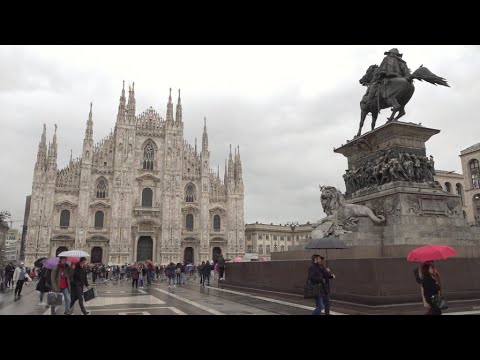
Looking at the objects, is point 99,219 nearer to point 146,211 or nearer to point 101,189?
point 101,189

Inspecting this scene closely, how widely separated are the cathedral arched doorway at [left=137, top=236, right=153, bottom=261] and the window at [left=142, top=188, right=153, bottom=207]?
4221 mm

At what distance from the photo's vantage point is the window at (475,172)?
4281 centimetres

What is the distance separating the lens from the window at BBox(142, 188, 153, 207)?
49469mm

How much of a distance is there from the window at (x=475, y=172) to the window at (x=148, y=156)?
38405 millimetres

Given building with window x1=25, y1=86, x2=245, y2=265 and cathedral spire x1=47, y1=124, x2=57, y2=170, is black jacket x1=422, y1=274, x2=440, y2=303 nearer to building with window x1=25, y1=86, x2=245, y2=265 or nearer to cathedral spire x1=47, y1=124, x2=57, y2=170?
building with window x1=25, y1=86, x2=245, y2=265

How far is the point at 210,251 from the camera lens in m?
50.2

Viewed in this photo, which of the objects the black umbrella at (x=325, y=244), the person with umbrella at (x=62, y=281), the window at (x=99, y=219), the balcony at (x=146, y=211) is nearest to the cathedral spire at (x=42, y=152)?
the window at (x=99, y=219)

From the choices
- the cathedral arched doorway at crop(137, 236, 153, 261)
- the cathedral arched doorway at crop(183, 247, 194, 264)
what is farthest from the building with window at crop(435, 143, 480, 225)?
the cathedral arched doorway at crop(137, 236, 153, 261)
